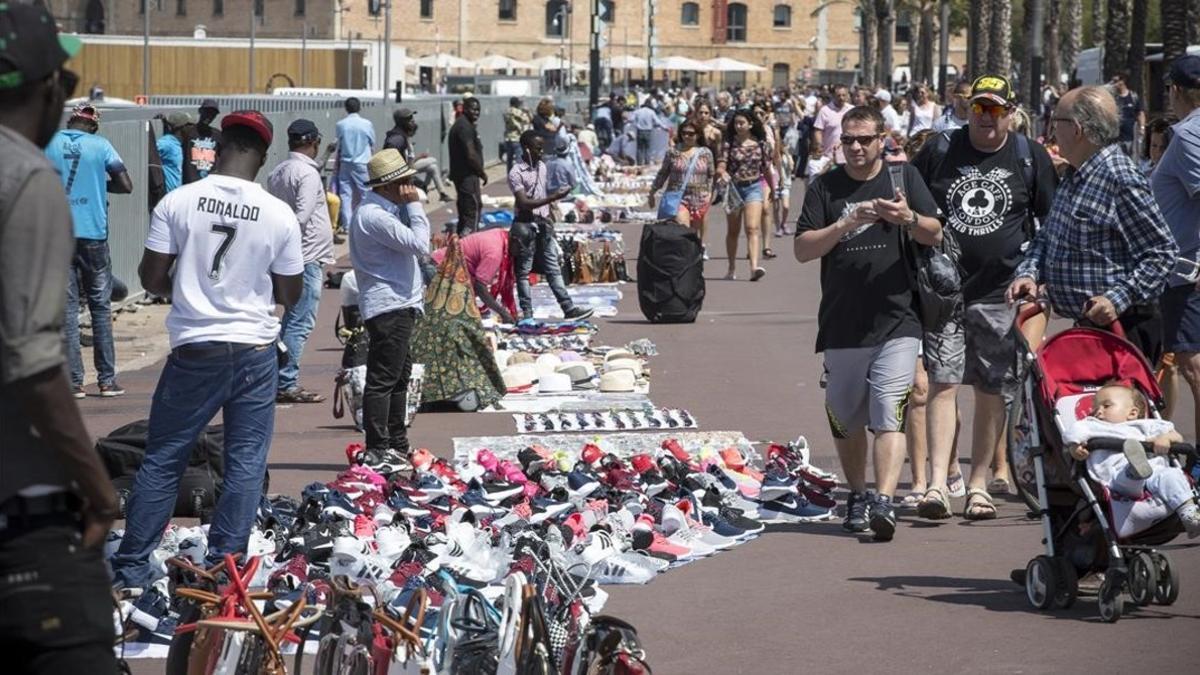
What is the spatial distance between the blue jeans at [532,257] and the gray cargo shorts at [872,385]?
29.7 ft

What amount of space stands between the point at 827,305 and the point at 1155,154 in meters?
4.63

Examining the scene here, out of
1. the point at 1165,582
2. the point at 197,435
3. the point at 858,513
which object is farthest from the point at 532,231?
the point at 1165,582

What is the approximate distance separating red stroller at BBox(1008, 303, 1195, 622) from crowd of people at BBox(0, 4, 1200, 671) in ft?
0.82

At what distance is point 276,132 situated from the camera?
26.6 m

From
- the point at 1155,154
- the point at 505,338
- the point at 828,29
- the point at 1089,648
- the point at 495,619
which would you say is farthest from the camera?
the point at 828,29

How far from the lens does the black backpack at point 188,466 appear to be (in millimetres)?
9500

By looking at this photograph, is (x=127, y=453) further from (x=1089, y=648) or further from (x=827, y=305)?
(x=1089, y=648)

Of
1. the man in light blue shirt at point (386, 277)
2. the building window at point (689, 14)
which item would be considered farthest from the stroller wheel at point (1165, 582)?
the building window at point (689, 14)

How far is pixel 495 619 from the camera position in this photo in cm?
626

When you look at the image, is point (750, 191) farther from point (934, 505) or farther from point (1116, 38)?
point (1116, 38)

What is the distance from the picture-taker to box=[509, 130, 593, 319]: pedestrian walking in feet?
59.3

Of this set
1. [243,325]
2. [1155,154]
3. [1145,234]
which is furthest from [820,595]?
[1155,154]

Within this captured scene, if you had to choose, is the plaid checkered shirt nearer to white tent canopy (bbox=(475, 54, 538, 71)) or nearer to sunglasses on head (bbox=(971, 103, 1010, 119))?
sunglasses on head (bbox=(971, 103, 1010, 119))

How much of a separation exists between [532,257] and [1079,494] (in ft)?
36.4
